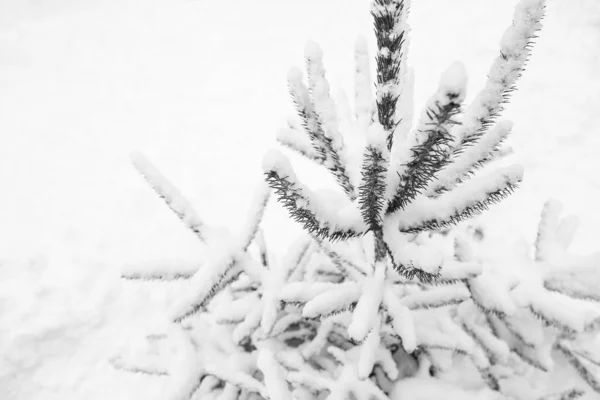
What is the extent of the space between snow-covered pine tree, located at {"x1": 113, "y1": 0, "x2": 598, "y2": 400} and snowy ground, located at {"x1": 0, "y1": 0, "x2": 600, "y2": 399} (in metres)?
1.35

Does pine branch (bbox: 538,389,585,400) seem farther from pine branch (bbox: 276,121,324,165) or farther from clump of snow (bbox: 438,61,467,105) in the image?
clump of snow (bbox: 438,61,467,105)

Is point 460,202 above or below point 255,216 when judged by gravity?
above

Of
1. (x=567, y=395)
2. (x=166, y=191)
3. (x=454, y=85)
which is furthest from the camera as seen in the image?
(x=567, y=395)

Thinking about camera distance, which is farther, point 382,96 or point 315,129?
point 315,129

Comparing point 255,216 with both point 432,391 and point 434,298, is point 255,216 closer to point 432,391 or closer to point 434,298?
point 434,298

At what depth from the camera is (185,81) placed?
464 centimetres

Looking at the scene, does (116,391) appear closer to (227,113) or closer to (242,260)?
(242,260)

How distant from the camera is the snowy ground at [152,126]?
9.22 ft

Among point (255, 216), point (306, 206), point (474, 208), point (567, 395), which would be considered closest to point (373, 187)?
point (306, 206)

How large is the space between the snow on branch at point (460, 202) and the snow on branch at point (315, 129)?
5.9 inches

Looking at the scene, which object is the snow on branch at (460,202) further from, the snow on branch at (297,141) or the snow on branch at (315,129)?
the snow on branch at (297,141)

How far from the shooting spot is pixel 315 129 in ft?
2.48

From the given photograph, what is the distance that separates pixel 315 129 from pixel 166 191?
2.40 ft

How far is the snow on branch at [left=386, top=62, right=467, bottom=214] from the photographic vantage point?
483mm
